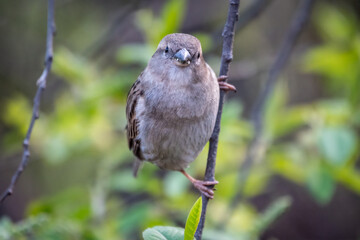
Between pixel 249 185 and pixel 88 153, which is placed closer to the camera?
pixel 249 185

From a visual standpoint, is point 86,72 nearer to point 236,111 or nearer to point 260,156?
point 236,111

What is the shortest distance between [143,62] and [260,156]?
121 centimetres

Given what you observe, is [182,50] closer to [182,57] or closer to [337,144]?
[182,57]

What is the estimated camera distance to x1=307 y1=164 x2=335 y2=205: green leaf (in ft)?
11.5

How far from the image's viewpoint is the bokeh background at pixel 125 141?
11.8 ft

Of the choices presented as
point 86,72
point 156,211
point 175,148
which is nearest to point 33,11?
point 86,72

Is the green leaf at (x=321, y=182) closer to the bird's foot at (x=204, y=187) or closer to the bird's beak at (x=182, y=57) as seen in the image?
the bird's foot at (x=204, y=187)

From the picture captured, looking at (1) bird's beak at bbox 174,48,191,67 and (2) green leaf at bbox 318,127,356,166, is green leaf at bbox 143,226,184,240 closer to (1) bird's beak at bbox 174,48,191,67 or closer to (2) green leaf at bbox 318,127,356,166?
(1) bird's beak at bbox 174,48,191,67

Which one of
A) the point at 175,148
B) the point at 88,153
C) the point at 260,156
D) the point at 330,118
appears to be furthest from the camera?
the point at 88,153

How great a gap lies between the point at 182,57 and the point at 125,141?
1837 millimetres

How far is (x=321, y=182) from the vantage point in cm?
355

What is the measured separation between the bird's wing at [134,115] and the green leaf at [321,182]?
4.15 ft

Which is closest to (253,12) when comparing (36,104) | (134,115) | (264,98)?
(264,98)

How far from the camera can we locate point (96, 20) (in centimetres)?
637
